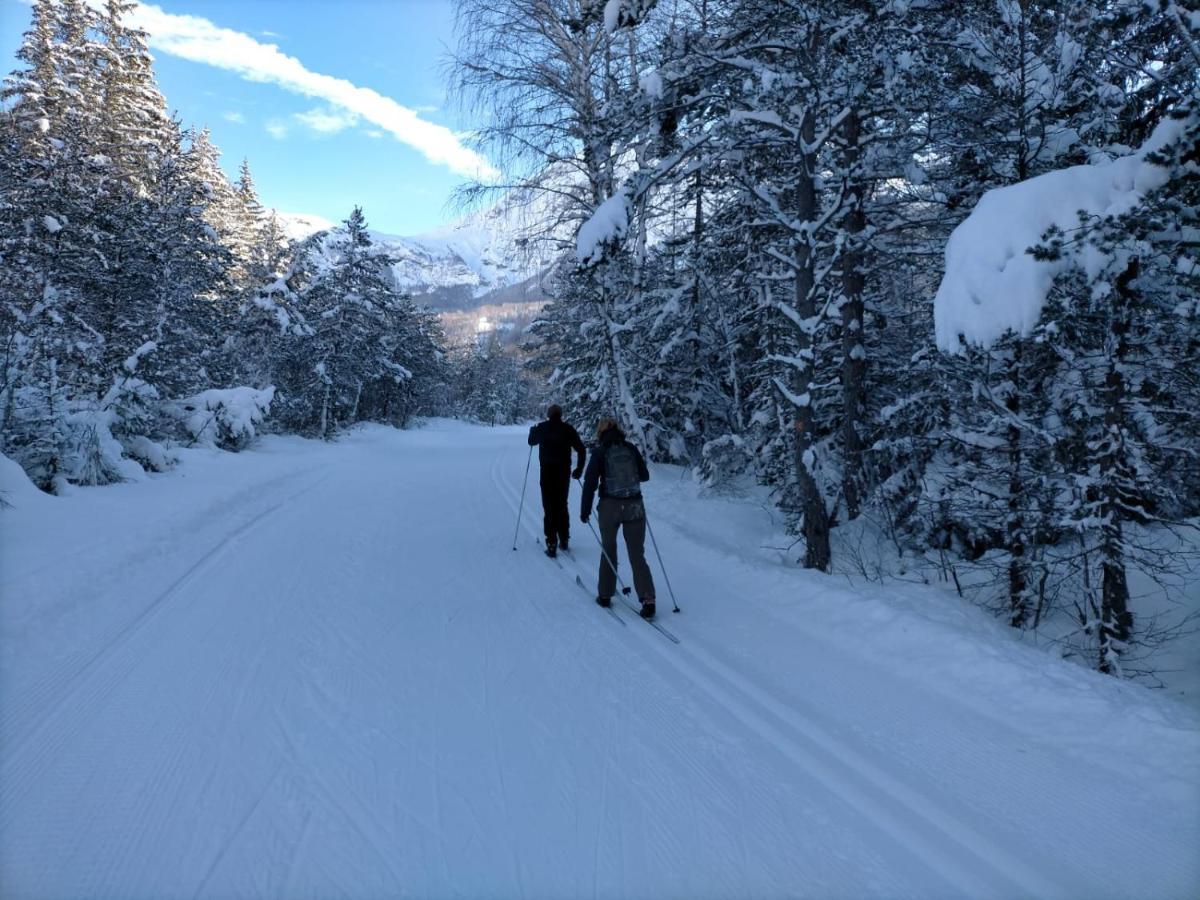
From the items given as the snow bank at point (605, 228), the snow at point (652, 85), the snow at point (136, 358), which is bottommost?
the snow at point (136, 358)

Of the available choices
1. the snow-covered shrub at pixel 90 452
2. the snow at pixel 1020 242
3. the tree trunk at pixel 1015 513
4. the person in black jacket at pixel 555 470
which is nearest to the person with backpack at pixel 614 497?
the person in black jacket at pixel 555 470

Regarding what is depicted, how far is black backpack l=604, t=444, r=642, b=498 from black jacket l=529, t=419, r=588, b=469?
2.32 metres

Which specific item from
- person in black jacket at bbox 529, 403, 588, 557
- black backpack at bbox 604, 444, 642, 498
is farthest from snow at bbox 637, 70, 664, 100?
person in black jacket at bbox 529, 403, 588, 557

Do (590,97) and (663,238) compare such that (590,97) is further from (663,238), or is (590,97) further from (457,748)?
(457,748)

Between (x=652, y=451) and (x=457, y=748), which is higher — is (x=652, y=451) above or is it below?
above

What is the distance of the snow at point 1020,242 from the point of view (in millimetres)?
4051

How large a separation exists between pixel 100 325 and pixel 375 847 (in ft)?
69.3

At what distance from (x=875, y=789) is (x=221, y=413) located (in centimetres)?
1919

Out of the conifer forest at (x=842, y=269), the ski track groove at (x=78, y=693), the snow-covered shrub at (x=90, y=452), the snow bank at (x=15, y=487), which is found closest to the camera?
the ski track groove at (x=78, y=693)

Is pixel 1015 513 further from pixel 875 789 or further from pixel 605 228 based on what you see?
pixel 605 228

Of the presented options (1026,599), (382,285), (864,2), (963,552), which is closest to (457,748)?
(1026,599)

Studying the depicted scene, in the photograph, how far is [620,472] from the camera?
6.15 m

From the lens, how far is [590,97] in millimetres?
11289

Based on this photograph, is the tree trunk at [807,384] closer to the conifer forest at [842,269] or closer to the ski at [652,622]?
the conifer forest at [842,269]
